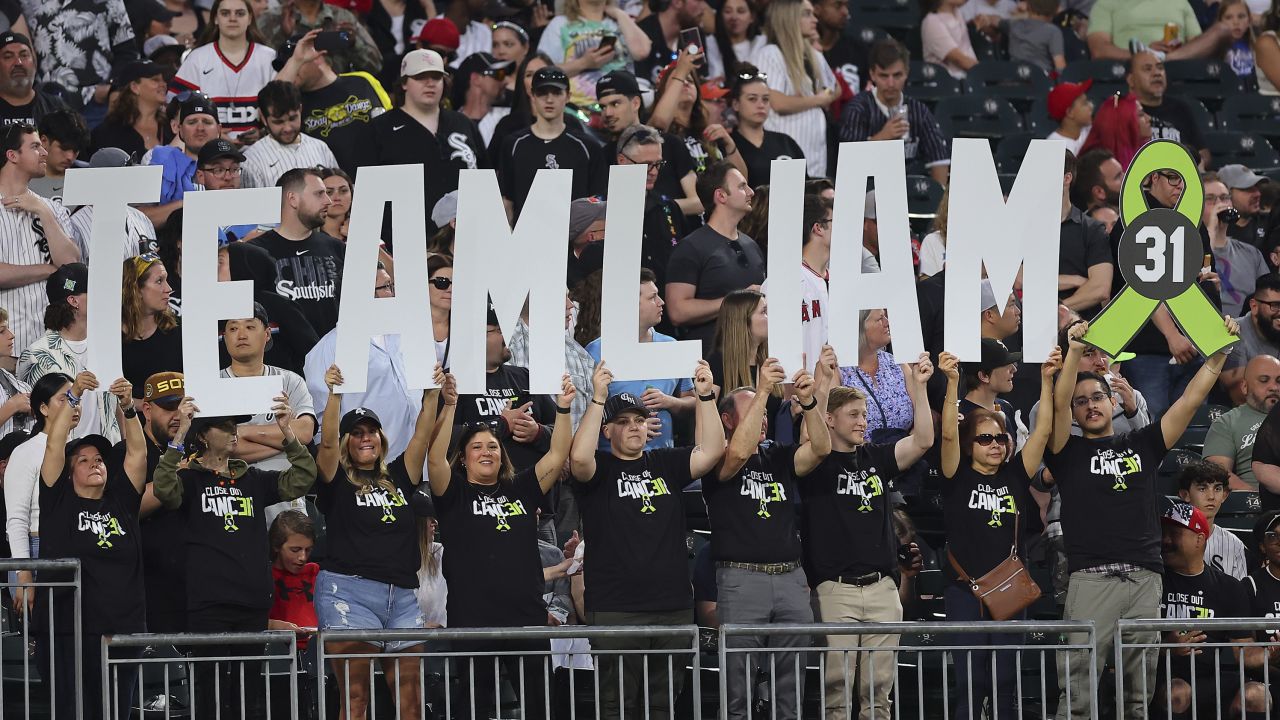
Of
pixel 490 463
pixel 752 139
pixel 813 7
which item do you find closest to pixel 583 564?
pixel 490 463

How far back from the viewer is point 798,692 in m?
7.60

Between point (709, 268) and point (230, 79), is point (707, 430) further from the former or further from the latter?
point (230, 79)

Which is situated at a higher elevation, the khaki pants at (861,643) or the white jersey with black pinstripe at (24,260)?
the white jersey with black pinstripe at (24,260)

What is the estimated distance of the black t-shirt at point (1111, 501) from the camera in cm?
870

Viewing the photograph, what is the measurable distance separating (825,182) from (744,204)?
0.67m

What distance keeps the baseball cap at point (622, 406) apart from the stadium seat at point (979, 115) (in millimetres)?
5381

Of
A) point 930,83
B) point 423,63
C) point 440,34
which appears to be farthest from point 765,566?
point 930,83

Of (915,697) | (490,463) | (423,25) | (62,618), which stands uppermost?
(423,25)

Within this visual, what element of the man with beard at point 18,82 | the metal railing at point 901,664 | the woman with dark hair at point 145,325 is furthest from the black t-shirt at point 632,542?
the man with beard at point 18,82

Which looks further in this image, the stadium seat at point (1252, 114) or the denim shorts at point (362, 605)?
the stadium seat at point (1252, 114)

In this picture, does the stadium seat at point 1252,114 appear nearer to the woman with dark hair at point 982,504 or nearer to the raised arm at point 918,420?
the woman with dark hair at point 982,504

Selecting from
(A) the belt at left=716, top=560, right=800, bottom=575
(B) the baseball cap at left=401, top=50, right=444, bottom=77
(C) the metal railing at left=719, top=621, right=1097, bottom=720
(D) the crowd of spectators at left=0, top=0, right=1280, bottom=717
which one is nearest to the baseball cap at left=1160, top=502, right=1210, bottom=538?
(D) the crowd of spectators at left=0, top=0, right=1280, bottom=717

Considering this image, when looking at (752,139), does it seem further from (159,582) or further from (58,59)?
(159,582)

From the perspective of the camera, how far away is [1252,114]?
46.8 ft
